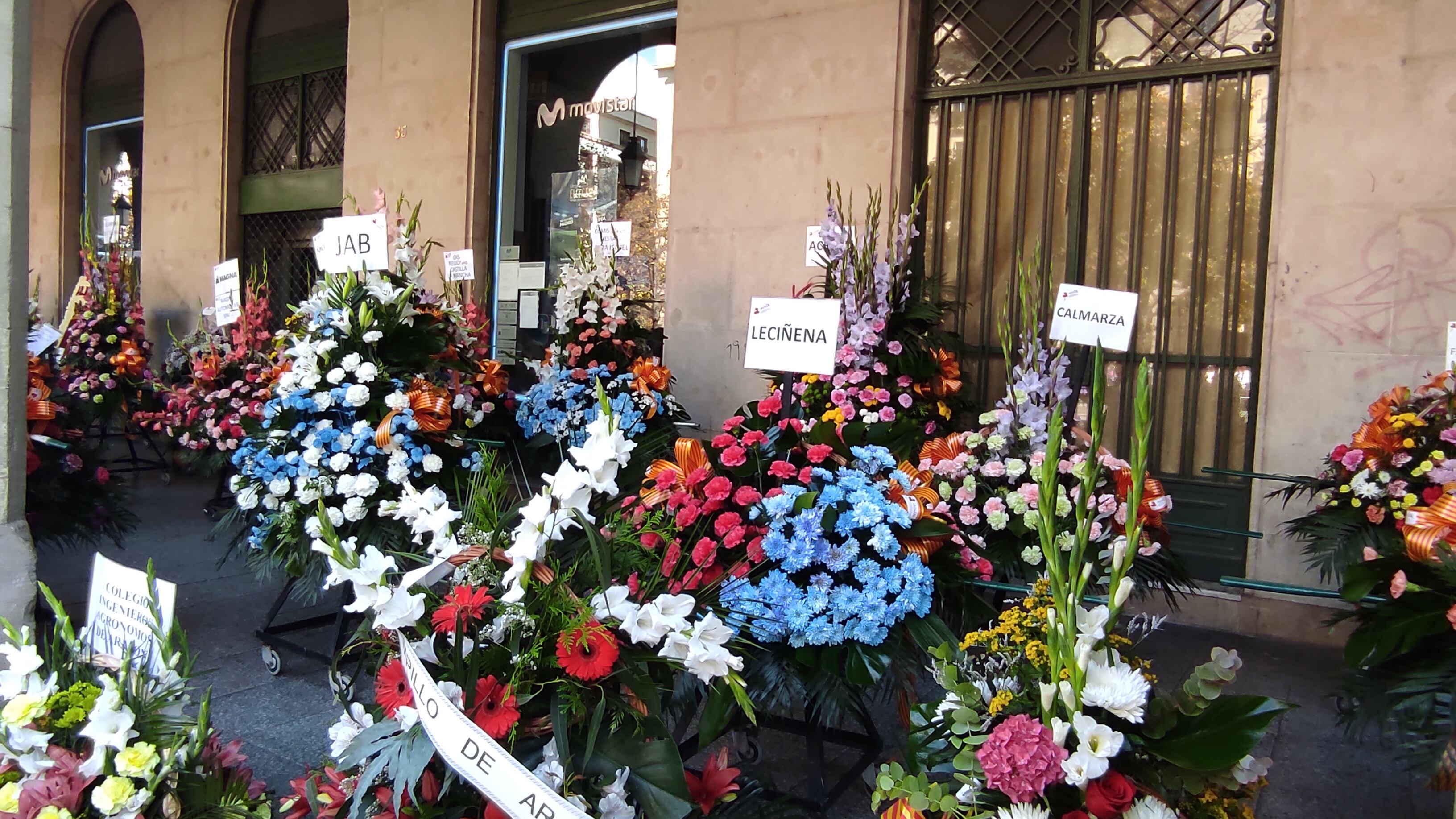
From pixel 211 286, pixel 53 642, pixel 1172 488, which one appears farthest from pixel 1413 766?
pixel 211 286

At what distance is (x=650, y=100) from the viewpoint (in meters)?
7.31

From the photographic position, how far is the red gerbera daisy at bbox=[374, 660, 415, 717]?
1584 millimetres

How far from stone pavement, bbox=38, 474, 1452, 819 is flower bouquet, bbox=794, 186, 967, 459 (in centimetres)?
144

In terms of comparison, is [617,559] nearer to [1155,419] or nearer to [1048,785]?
[1048,785]

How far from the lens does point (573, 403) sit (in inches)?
207

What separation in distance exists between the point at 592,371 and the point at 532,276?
277cm

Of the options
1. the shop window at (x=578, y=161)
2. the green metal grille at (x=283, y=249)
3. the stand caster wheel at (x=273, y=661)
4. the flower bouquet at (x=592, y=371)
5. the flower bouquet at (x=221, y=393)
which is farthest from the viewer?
the green metal grille at (x=283, y=249)

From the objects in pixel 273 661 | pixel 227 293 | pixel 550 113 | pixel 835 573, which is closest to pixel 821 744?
pixel 835 573

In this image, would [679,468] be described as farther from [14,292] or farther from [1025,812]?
[14,292]

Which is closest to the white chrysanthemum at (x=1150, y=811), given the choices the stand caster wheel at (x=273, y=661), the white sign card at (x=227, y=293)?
the stand caster wheel at (x=273, y=661)

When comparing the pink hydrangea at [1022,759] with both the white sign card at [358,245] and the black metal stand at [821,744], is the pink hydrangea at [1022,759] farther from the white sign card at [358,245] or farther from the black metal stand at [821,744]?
the white sign card at [358,245]

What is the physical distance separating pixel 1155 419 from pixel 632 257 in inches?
146

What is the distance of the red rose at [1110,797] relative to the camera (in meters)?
1.36

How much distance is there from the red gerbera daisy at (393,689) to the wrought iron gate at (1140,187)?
405 cm
